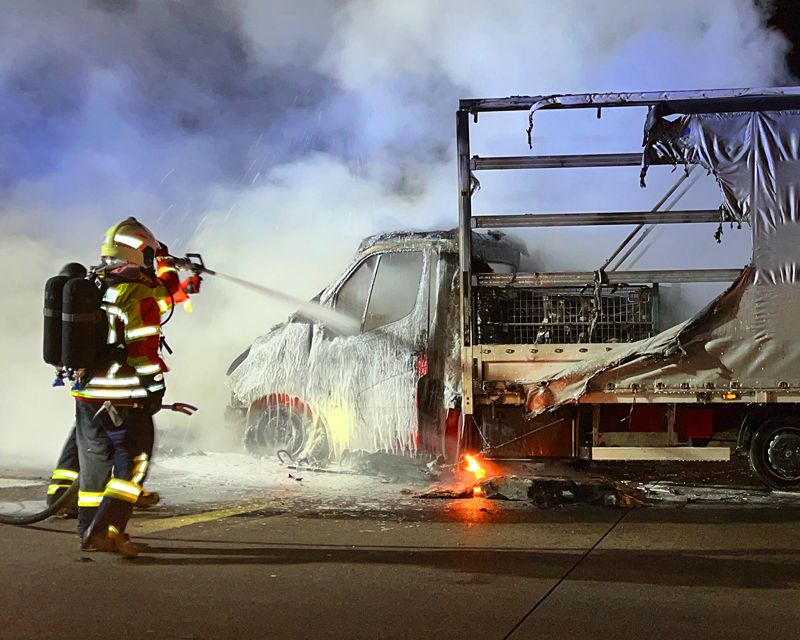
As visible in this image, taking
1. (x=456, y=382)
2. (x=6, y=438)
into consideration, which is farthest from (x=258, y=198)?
(x=456, y=382)

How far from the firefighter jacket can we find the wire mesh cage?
3281 millimetres

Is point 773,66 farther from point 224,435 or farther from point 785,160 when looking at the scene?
point 224,435

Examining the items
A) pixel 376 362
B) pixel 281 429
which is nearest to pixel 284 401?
pixel 281 429

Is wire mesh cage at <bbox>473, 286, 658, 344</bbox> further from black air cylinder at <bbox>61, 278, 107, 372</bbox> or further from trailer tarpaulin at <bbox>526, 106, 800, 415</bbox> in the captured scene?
black air cylinder at <bbox>61, 278, 107, 372</bbox>

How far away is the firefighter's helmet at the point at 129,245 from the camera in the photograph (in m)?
4.98

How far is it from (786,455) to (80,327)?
566 centimetres

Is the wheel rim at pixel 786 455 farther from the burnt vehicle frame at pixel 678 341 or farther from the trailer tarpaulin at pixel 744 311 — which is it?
the trailer tarpaulin at pixel 744 311

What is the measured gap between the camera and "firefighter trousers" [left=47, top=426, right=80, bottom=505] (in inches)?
222

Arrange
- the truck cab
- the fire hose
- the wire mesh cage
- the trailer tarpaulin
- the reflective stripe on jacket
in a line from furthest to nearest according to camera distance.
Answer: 1. the truck cab
2. the wire mesh cage
3. the trailer tarpaulin
4. the fire hose
5. the reflective stripe on jacket

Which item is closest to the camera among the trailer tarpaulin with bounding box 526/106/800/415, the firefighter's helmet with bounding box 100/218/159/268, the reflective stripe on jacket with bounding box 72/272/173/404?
the reflective stripe on jacket with bounding box 72/272/173/404

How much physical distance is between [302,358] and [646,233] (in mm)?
3481

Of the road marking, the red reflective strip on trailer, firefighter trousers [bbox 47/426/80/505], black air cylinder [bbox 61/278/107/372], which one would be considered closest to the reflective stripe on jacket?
black air cylinder [bbox 61/278/107/372]

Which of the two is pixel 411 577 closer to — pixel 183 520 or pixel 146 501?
pixel 183 520

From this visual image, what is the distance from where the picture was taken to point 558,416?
7.41m
